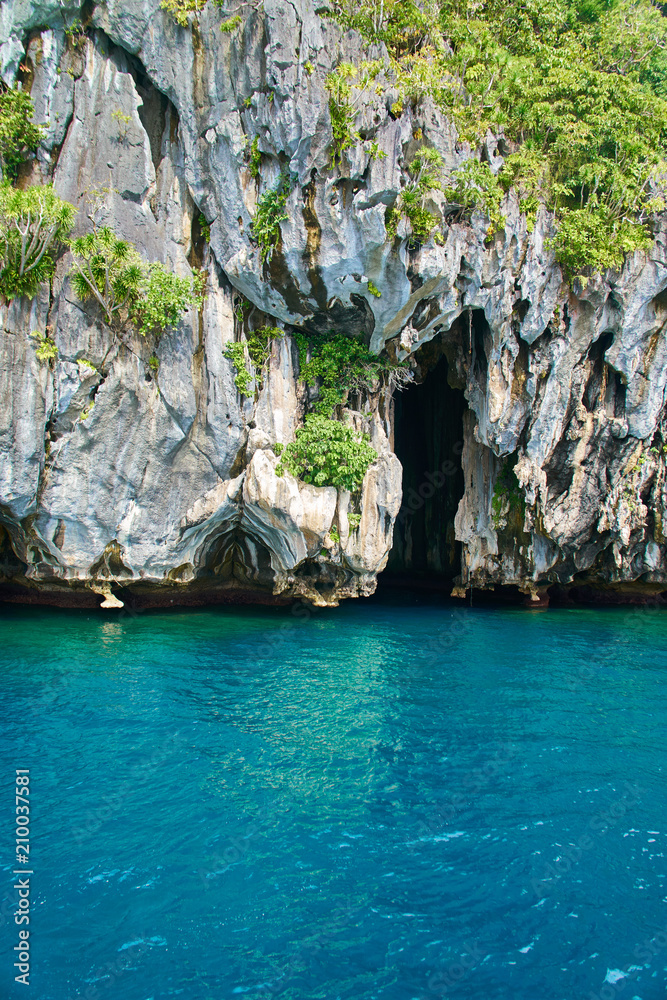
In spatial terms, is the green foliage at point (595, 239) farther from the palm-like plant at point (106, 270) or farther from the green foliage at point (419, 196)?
the palm-like plant at point (106, 270)

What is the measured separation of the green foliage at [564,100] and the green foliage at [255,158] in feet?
15.2

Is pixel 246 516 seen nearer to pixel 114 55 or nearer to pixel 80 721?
pixel 80 721

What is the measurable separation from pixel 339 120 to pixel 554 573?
1549cm

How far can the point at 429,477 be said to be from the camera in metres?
26.1

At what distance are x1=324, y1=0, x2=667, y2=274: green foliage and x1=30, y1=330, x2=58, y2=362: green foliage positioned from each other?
11559mm

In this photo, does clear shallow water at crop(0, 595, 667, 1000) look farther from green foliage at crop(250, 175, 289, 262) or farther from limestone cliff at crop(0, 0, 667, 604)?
green foliage at crop(250, 175, 289, 262)

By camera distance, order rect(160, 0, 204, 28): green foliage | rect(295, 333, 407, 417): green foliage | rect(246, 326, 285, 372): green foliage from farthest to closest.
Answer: rect(295, 333, 407, 417): green foliage < rect(246, 326, 285, 372): green foliage < rect(160, 0, 204, 28): green foliage

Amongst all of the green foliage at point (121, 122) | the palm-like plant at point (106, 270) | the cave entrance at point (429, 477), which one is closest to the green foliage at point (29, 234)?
the palm-like plant at point (106, 270)

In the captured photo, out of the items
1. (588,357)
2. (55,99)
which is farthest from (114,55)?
(588,357)

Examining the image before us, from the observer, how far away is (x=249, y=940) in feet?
17.7

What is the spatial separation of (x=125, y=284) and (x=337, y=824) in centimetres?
1306

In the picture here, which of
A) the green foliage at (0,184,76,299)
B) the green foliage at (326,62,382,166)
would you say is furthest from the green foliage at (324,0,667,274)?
the green foliage at (0,184,76,299)

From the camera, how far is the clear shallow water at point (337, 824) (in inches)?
204

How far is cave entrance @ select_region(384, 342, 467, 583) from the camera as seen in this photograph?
2453 cm
